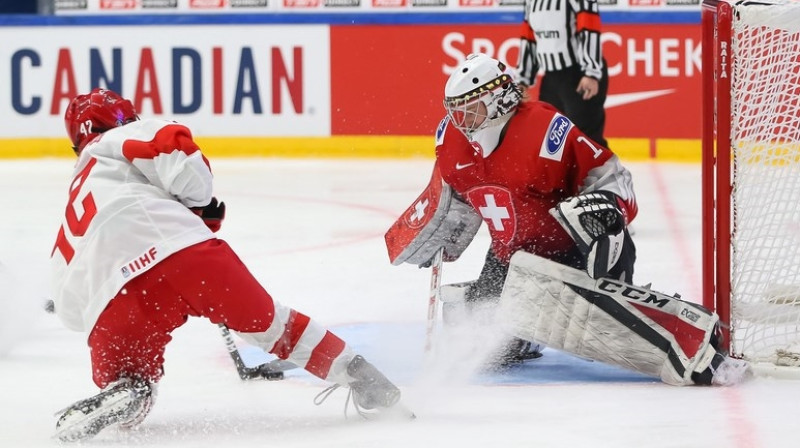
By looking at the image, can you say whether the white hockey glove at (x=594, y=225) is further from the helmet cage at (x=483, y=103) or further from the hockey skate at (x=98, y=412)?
the hockey skate at (x=98, y=412)

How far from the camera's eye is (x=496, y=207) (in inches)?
123

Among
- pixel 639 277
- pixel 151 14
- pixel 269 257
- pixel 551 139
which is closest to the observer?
pixel 551 139

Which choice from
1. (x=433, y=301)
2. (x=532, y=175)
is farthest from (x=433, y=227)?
(x=532, y=175)

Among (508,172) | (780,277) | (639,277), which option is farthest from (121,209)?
(639,277)

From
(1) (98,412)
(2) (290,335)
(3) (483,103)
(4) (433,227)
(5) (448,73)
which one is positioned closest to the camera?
(1) (98,412)

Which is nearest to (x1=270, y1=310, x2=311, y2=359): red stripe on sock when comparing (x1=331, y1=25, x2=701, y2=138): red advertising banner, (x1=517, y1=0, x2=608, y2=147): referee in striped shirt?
(x1=517, y1=0, x2=608, y2=147): referee in striped shirt

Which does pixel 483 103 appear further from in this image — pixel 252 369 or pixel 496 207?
pixel 252 369

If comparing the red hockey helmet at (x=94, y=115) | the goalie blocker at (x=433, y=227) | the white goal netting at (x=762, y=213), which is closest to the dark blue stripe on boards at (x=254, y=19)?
the goalie blocker at (x=433, y=227)

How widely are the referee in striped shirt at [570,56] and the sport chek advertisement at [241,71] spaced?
2181 millimetres

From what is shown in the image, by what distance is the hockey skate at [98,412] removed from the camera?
253 centimetres

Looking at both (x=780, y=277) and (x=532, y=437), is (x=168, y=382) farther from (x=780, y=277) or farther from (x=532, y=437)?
(x=780, y=277)

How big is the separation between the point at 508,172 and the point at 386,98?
199 inches

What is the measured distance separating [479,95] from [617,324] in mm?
578

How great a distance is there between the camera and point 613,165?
305 cm
